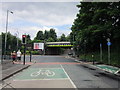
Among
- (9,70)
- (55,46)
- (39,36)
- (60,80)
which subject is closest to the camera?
(60,80)

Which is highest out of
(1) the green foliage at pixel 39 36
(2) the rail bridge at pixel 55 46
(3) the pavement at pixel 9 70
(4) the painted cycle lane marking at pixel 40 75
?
(1) the green foliage at pixel 39 36

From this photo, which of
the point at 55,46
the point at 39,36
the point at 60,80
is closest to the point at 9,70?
the point at 60,80

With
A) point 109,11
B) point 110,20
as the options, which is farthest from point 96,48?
point 109,11

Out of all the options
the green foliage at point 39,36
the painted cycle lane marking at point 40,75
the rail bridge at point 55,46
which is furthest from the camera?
the green foliage at point 39,36

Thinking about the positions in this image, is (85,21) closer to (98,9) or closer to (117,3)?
(98,9)

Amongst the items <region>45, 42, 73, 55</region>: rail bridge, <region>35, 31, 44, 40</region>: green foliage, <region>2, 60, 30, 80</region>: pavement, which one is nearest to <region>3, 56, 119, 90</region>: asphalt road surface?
<region>2, 60, 30, 80</region>: pavement

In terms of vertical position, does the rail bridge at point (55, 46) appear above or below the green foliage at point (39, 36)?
below

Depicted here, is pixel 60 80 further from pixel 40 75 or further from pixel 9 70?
pixel 9 70

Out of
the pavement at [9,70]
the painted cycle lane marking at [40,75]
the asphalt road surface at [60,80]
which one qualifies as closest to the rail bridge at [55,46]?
the pavement at [9,70]

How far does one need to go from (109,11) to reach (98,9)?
2.84 metres

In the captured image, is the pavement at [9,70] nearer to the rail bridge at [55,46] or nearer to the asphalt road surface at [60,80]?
the asphalt road surface at [60,80]

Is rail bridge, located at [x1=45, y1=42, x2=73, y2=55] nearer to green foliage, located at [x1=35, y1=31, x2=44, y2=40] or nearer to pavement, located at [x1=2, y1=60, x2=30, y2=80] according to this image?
green foliage, located at [x1=35, y1=31, x2=44, y2=40]

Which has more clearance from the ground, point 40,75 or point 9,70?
point 9,70

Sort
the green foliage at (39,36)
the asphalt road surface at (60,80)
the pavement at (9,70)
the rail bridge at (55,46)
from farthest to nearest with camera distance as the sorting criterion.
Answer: the green foliage at (39,36)
the rail bridge at (55,46)
the pavement at (9,70)
the asphalt road surface at (60,80)
